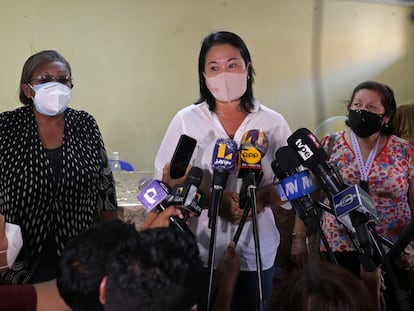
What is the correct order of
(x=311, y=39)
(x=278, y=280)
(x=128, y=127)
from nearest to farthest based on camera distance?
(x=278, y=280), (x=128, y=127), (x=311, y=39)

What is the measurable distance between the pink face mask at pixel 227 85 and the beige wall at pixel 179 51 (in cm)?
210

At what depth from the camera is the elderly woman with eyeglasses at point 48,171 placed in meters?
1.51

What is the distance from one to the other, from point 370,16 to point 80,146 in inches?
138

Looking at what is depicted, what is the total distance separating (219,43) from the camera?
1599 mm

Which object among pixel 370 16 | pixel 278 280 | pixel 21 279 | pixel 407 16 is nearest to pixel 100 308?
pixel 21 279

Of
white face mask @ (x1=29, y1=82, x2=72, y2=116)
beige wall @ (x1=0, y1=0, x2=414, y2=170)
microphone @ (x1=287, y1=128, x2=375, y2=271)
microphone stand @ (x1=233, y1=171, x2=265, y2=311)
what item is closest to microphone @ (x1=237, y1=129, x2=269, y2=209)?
microphone stand @ (x1=233, y1=171, x2=265, y2=311)

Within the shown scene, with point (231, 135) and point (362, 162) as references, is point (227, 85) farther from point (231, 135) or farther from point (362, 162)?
point (362, 162)

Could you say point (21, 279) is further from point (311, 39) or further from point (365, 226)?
point (311, 39)

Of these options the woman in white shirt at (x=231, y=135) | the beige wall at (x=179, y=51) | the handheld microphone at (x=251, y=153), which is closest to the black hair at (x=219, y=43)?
the woman in white shirt at (x=231, y=135)

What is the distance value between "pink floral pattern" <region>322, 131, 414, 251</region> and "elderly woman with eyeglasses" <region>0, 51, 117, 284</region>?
853mm

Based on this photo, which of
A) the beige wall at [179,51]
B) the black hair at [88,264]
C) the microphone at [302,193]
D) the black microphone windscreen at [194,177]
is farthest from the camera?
the beige wall at [179,51]

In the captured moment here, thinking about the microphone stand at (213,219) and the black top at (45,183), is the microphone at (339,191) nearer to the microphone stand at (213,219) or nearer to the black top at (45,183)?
the microphone stand at (213,219)

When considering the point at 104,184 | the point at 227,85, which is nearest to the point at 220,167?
the point at 227,85

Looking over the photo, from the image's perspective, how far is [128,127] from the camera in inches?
146
